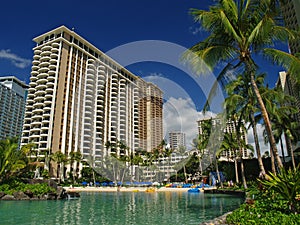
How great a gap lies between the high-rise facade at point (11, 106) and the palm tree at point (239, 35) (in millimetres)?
111678

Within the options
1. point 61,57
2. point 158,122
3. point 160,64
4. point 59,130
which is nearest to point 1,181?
point 158,122

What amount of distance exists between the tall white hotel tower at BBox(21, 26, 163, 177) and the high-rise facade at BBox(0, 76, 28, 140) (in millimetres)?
57769

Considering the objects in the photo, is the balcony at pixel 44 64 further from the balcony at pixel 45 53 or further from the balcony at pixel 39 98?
the balcony at pixel 39 98

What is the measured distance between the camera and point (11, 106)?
114 m

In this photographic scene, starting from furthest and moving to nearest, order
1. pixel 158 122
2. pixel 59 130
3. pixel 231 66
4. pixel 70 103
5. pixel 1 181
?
pixel 70 103 → pixel 59 130 → pixel 1 181 → pixel 158 122 → pixel 231 66

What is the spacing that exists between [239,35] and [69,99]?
52.3 m

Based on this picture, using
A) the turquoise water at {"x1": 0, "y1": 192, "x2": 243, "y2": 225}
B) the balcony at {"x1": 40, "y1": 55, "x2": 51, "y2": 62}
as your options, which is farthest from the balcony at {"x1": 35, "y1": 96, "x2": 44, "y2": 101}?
the turquoise water at {"x1": 0, "y1": 192, "x2": 243, "y2": 225}

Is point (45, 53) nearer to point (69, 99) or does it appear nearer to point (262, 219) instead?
point (69, 99)

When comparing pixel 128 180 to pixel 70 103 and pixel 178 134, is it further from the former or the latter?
pixel 178 134

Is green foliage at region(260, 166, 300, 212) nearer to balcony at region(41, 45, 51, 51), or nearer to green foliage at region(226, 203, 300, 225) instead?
green foliage at region(226, 203, 300, 225)

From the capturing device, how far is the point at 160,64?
11.6m

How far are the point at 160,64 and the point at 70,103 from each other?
4886 centimetres

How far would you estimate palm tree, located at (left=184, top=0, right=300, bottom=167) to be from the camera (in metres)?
8.77

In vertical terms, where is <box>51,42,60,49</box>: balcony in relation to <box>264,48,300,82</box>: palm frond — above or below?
above
